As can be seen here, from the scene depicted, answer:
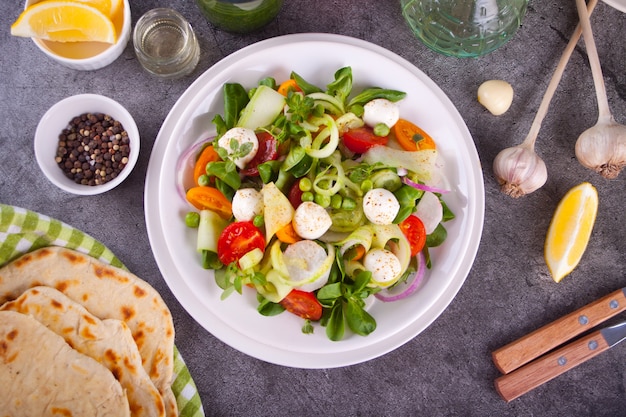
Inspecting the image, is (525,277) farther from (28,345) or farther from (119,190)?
(28,345)

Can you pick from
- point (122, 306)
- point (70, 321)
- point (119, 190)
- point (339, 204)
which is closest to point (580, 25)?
point (339, 204)

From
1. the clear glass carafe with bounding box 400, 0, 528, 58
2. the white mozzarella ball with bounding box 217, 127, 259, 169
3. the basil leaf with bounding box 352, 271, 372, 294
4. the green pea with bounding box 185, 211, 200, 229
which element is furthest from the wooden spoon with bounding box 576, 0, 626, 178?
the green pea with bounding box 185, 211, 200, 229

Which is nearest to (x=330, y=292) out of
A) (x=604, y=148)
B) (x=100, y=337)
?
(x=100, y=337)

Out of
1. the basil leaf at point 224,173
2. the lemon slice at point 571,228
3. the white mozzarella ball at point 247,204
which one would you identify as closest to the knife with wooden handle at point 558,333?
the lemon slice at point 571,228

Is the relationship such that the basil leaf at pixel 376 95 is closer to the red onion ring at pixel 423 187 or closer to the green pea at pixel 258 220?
the red onion ring at pixel 423 187

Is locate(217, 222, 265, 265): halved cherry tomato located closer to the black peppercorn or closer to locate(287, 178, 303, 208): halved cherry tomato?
locate(287, 178, 303, 208): halved cherry tomato

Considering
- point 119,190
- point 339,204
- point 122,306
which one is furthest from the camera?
point 119,190

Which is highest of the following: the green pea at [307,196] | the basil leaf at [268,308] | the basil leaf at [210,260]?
the green pea at [307,196]
